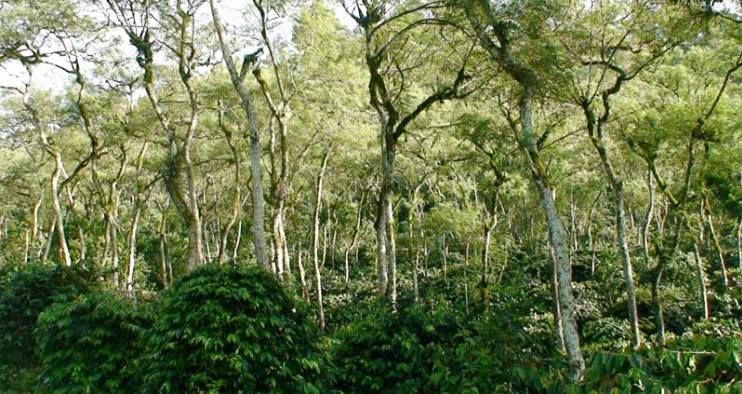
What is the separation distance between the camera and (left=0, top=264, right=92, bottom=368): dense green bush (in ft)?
39.7

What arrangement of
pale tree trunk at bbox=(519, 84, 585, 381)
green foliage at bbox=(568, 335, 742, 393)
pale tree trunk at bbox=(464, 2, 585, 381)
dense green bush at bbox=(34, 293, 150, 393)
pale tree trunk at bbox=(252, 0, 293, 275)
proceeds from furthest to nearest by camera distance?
1. pale tree trunk at bbox=(252, 0, 293, 275)
2. dense green bush at bbox=(34, 293, 150, 393)
3. pale tree trunk at bbox=(464, 2, 585, 381)
4. pale tree trunk at bbox=(519, 84, 585, 381)
5. green foliage at bbox=(568, 335, 742, 393)

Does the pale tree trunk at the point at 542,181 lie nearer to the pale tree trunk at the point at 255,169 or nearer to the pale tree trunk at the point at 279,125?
the pale tree trunk at the point at 255,169

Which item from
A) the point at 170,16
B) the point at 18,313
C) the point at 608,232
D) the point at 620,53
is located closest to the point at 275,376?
the point at 18,313

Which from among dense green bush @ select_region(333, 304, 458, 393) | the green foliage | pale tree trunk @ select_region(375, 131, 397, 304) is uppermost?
pale tree trunk @ select_region(375, 131, 397, 304)

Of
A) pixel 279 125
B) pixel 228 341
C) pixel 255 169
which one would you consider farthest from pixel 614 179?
pixel 279 125

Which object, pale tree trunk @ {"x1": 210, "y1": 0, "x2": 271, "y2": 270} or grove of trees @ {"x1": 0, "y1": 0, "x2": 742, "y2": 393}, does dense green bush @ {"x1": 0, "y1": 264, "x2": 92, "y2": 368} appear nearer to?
grove of trees @ {"x1": 0, "y1": 0, "x2": 742, "y2": 393}

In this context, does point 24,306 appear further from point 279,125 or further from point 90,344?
point 279,125

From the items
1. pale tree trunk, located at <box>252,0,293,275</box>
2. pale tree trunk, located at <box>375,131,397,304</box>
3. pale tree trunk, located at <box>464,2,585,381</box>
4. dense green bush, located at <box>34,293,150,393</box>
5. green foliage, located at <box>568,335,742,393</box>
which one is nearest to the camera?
green foliage, located at <box>568,335,742,393</box>

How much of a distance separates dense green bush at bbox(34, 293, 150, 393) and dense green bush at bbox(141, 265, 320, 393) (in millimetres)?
1804

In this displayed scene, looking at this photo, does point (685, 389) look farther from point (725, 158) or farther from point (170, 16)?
point (170, 16)

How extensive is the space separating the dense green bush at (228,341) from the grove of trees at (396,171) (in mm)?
33

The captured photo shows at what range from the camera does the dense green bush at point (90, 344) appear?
862 cm

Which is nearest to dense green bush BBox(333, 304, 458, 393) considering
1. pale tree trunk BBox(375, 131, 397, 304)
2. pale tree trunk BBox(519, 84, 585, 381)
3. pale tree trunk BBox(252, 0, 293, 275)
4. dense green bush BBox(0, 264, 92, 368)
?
pale tree trunk BBox(519, 84, 585, 381)

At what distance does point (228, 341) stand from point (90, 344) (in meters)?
3.67
